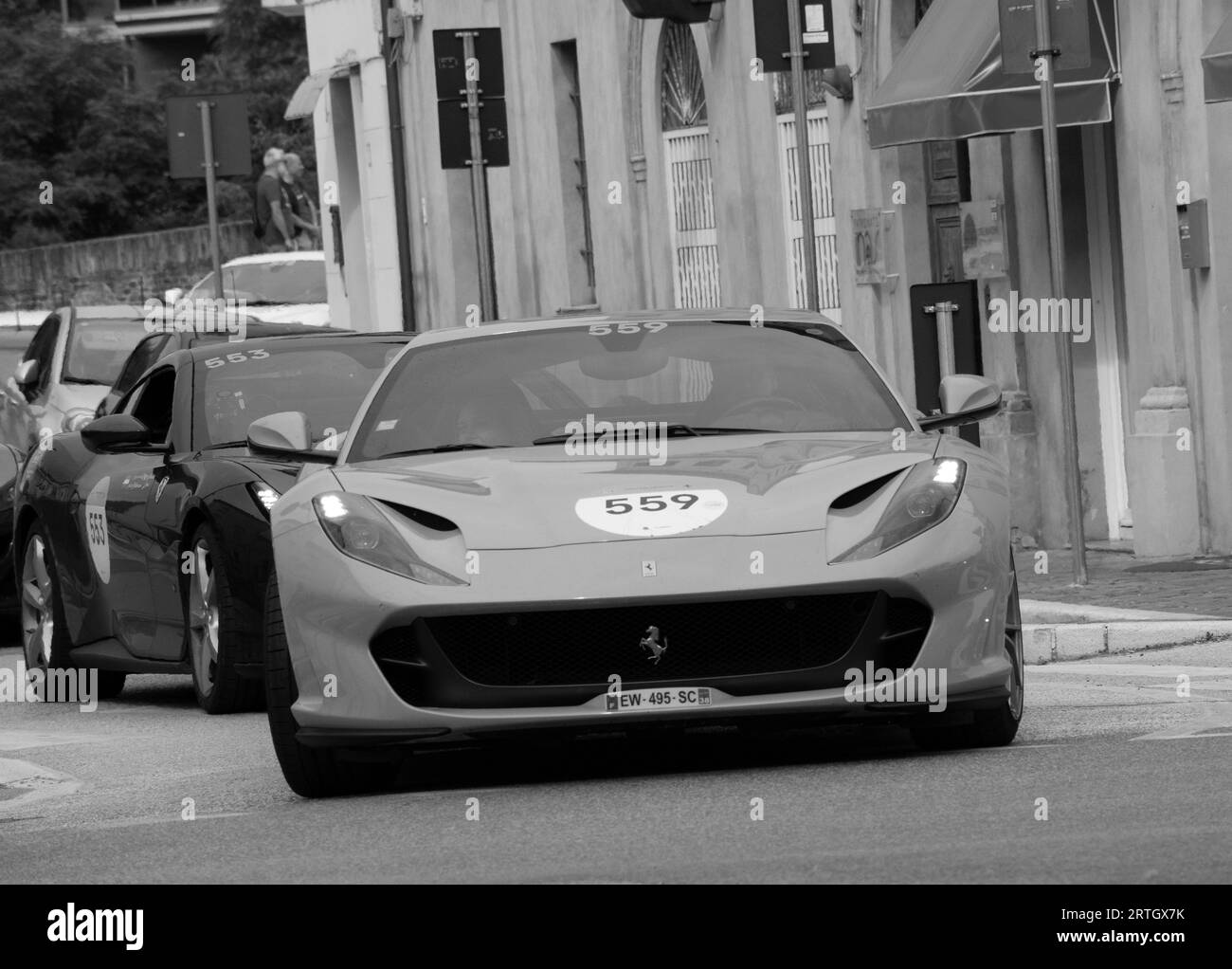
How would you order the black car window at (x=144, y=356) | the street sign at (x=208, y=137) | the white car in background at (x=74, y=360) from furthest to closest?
1. the street sign at (x=208, y=137)
2. the white car in background at (x=74, y=360)
3. the black car window at (x=144, y=356)

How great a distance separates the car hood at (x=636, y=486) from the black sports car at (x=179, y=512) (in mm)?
2506

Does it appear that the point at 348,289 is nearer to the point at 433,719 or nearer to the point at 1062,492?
the point at 1062,492

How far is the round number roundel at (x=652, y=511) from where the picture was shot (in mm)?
7777

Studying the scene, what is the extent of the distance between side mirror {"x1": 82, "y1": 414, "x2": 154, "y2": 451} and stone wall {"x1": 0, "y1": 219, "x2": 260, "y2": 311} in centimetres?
3989

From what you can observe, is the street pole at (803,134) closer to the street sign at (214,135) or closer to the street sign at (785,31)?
the street sign at (785,31)

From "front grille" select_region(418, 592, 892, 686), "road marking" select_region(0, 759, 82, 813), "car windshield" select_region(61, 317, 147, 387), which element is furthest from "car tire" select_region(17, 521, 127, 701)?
"car windshield" select_region(61, 317, 147, 387)

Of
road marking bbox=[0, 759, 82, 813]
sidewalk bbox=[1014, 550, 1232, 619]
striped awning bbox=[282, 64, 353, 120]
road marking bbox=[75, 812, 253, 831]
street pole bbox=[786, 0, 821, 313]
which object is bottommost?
sidewalk bbox=[1014, 550, 1232, 619]

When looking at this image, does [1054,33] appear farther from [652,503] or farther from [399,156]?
[399,156]

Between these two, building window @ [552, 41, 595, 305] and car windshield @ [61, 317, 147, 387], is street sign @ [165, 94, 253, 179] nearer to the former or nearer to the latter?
car windshield @ [61, 317, 147, 387]

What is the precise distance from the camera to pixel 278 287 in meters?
37.4

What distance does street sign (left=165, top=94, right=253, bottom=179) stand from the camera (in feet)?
80.8

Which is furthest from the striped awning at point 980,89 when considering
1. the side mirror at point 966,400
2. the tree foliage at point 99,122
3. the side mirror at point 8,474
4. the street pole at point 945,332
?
the tree foliage at point 99,122

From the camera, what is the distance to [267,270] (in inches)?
1462
